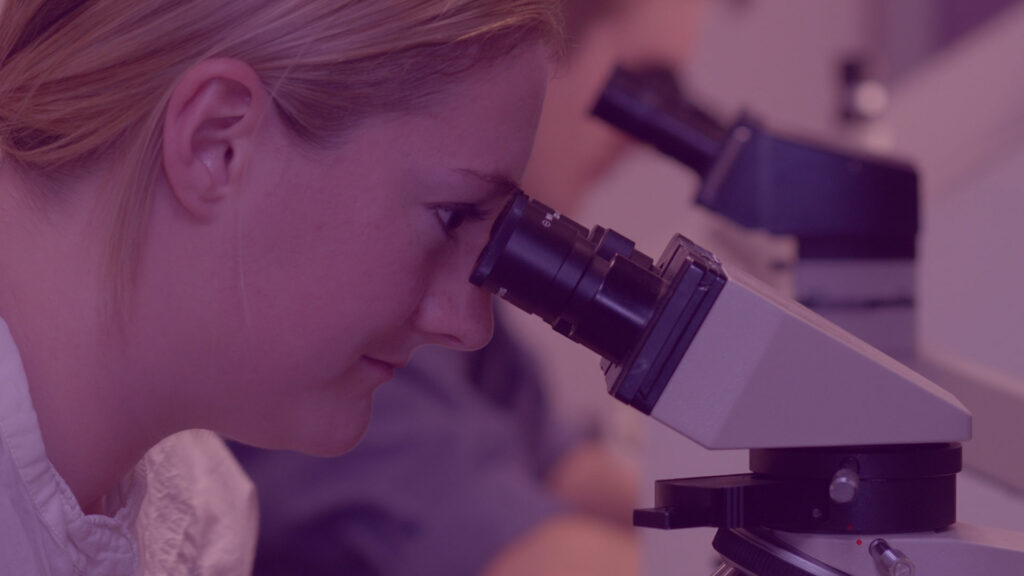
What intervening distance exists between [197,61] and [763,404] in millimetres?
398

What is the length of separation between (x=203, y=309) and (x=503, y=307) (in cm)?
147

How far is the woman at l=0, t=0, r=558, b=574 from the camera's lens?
27.0 inches

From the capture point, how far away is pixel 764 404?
0.59 meters

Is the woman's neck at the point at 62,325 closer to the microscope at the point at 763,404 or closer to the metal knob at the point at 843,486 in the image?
the microscope at the point at 763,404

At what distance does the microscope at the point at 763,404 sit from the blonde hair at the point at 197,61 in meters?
0.13

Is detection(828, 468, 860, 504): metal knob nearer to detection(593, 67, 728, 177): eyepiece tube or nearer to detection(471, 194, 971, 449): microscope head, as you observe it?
detection(471, 194, 971, 449): microscope head

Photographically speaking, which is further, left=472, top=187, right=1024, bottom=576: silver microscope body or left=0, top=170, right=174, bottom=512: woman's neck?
left=0, top=170, right=174, bottom=512: woman's neck

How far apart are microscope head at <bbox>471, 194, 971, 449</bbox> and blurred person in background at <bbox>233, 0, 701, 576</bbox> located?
820 millimetres

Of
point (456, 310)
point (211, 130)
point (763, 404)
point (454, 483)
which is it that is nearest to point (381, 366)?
point (456, 310)

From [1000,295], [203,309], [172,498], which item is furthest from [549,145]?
[203,309]

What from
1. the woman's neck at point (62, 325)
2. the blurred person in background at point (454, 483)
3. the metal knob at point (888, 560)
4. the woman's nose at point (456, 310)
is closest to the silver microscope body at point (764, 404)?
the metal knob at point (888, 560)

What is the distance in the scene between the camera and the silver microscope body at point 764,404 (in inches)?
23.1

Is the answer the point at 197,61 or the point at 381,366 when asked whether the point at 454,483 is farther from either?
the point at 197,61

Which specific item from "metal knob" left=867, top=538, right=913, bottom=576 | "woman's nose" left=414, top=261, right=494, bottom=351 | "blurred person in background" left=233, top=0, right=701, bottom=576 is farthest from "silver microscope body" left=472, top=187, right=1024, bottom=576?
"blurred person in background" left=233, top=0, right=701, bottom=576
